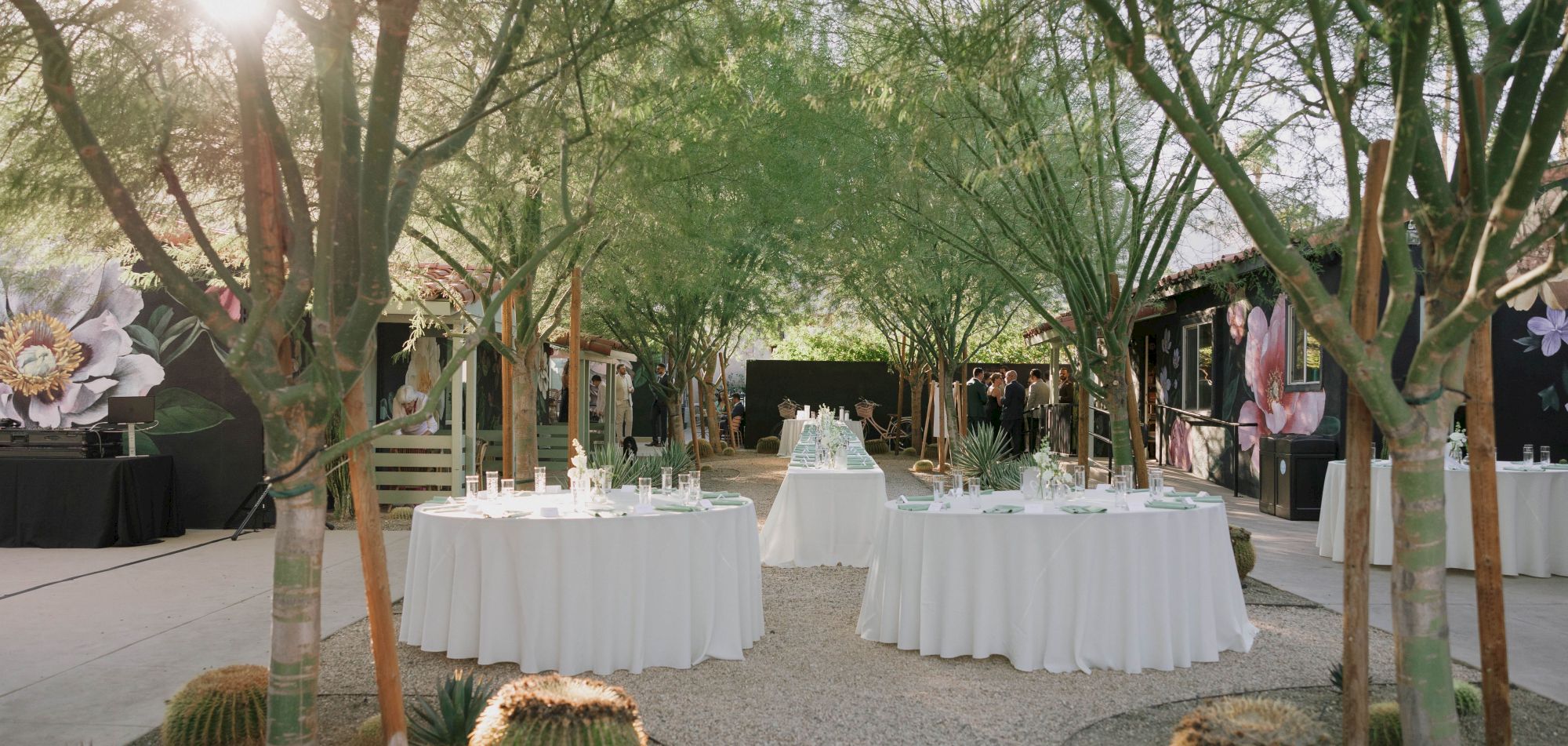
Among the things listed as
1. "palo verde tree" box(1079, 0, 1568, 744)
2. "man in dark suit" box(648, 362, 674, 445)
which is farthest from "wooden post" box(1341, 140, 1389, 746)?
"man in dark suit" box(648, 362, 674, 445)

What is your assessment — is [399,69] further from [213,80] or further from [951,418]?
[951,418]

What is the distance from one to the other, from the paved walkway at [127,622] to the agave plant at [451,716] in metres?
1.43

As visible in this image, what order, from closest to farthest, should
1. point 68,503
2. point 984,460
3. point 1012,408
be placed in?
point 68,503
point 984,460
point 1012,408

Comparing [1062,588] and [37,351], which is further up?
[37,351]

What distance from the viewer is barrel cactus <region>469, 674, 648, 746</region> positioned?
3.44m

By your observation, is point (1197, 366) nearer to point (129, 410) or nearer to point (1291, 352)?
point (1291, 352)

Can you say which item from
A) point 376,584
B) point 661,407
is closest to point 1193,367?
point 661,407

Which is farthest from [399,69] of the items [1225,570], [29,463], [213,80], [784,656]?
[29,463]

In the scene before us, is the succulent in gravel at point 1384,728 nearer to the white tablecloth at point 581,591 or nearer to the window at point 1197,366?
the white tablecloth at point 581,591

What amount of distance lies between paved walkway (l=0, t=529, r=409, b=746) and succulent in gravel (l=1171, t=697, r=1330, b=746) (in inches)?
166

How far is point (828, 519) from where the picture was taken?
31.9 feet

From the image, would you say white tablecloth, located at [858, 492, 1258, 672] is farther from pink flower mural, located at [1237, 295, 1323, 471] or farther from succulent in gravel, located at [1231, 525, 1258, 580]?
pink flower mural, located at [1237, 295, 1323, 471]


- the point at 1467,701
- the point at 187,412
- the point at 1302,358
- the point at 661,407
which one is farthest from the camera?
the point at 661,407

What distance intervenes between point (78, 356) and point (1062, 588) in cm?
1080
